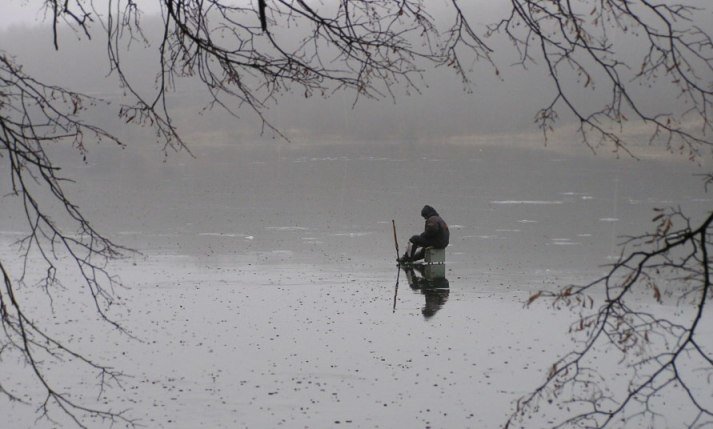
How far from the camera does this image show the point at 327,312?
15.9 meters

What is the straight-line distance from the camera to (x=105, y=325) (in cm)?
1495

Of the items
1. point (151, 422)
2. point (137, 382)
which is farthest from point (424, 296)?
point (151, 422)

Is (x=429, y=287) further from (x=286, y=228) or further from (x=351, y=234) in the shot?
(x=286, y=228)

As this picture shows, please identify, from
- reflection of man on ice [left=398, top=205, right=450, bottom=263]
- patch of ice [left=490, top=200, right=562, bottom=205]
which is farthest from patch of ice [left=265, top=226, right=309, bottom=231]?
patch of ice [left=490, top=200, right=562, bottom=205]

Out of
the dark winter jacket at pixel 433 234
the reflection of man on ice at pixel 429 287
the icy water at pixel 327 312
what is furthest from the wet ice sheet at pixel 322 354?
the dark winter jacket at pixel 433 234

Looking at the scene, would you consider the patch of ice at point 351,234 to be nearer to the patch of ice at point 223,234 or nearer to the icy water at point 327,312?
the icy water at point 327,312

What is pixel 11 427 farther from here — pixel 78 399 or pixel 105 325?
pixel 105 325

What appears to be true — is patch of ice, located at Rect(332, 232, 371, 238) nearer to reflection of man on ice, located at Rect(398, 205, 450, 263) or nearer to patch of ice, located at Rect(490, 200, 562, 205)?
reflection of man on ice, located at Rect(398, 205, 450, 263)

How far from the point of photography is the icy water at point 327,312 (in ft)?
34.7

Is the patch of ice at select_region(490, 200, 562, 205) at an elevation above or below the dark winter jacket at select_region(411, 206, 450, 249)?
below

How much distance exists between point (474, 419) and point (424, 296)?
7.75 m

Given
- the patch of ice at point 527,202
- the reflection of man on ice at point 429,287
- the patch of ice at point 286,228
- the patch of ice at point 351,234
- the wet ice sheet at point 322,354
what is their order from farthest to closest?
the patch of ice at point 527,202 → the patch of ice at point 286,228 → the patch of ice at point 351,234 → the reflection of man on ice at point 429,287 → the wet ice sheet at point 322,354

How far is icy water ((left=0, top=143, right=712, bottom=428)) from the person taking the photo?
10.6 metres

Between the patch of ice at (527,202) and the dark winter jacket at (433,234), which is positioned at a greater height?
the dark winter jacket at (433,234)
